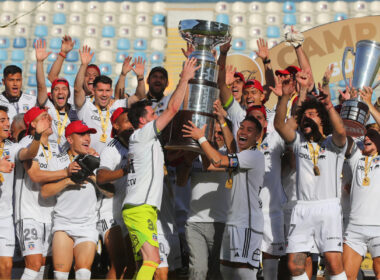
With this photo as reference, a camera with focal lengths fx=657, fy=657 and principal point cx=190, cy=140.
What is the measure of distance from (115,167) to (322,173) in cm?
174

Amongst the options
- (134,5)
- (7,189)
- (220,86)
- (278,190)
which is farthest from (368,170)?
(134,5)

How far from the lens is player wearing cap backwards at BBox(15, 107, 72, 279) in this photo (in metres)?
5.62

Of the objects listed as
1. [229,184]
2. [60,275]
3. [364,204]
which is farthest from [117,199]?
[364,204]

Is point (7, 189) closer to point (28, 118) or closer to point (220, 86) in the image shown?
point (28, 118)

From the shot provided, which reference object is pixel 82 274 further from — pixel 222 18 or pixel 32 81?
pixel 222 18

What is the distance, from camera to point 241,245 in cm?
504

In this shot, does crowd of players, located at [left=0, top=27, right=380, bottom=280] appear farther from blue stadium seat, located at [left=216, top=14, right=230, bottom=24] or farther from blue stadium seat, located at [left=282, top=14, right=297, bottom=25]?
blue stadium seat, located at [left=282, top=14, right=297, bottom=25]

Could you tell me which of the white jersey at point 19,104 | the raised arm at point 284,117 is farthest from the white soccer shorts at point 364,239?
the white jersey at point 19,104

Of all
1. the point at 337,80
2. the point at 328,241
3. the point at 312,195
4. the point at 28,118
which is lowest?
the point at 328,241

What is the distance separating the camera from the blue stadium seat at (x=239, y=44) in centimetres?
1181

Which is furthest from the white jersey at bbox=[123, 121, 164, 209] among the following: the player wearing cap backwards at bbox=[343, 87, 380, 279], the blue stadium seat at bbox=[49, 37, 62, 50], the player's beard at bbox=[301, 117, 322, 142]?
the blue stadium seat at bbox=[49, 37, 62, 50]

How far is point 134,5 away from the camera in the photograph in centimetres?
1249

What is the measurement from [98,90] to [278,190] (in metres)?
2.17

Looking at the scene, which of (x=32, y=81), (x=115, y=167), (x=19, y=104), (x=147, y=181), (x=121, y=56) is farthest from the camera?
(x=121, y=56)
